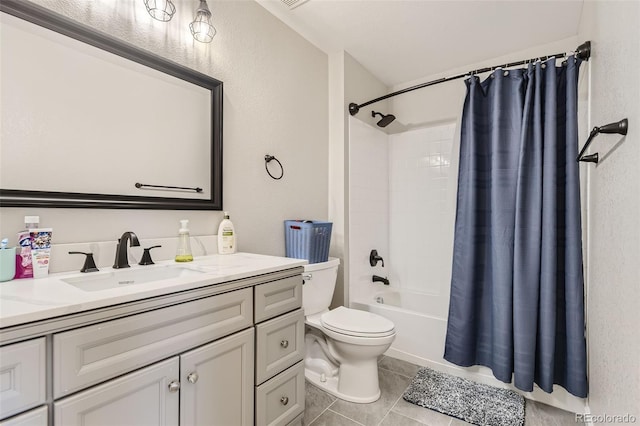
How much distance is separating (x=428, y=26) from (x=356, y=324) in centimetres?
204

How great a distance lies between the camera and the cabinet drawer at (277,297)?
1196 mm

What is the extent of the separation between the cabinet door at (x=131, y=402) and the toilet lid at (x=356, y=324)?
1011 millimetres

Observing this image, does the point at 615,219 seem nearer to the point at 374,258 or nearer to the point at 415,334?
the point at 415,334

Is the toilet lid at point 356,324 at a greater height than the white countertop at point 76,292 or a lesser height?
lesser

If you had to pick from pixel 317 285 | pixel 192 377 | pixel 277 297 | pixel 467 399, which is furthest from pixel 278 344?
pixel 467 399

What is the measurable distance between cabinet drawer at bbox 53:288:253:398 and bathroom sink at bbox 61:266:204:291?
0.20 meters

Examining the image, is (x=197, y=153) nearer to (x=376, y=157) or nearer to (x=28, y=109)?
(x=28, y=109)

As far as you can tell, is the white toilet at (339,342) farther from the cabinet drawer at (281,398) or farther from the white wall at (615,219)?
the white wall at (615,219)

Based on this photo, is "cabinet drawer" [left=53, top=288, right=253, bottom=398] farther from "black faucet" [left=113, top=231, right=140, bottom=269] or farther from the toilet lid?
the toilet lid

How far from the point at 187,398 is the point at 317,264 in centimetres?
109

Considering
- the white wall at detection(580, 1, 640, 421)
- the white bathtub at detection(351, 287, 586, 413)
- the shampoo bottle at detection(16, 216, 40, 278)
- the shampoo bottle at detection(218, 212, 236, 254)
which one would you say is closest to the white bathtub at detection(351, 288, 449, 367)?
the white bathtub at detection(351, 287, 586, 413)

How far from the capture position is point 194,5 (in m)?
1.52

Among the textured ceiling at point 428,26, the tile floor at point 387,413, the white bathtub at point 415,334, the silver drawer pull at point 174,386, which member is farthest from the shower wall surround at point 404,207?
the silver drawer pull at point 174,386

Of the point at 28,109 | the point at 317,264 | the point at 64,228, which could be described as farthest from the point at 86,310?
the point at 317,264
